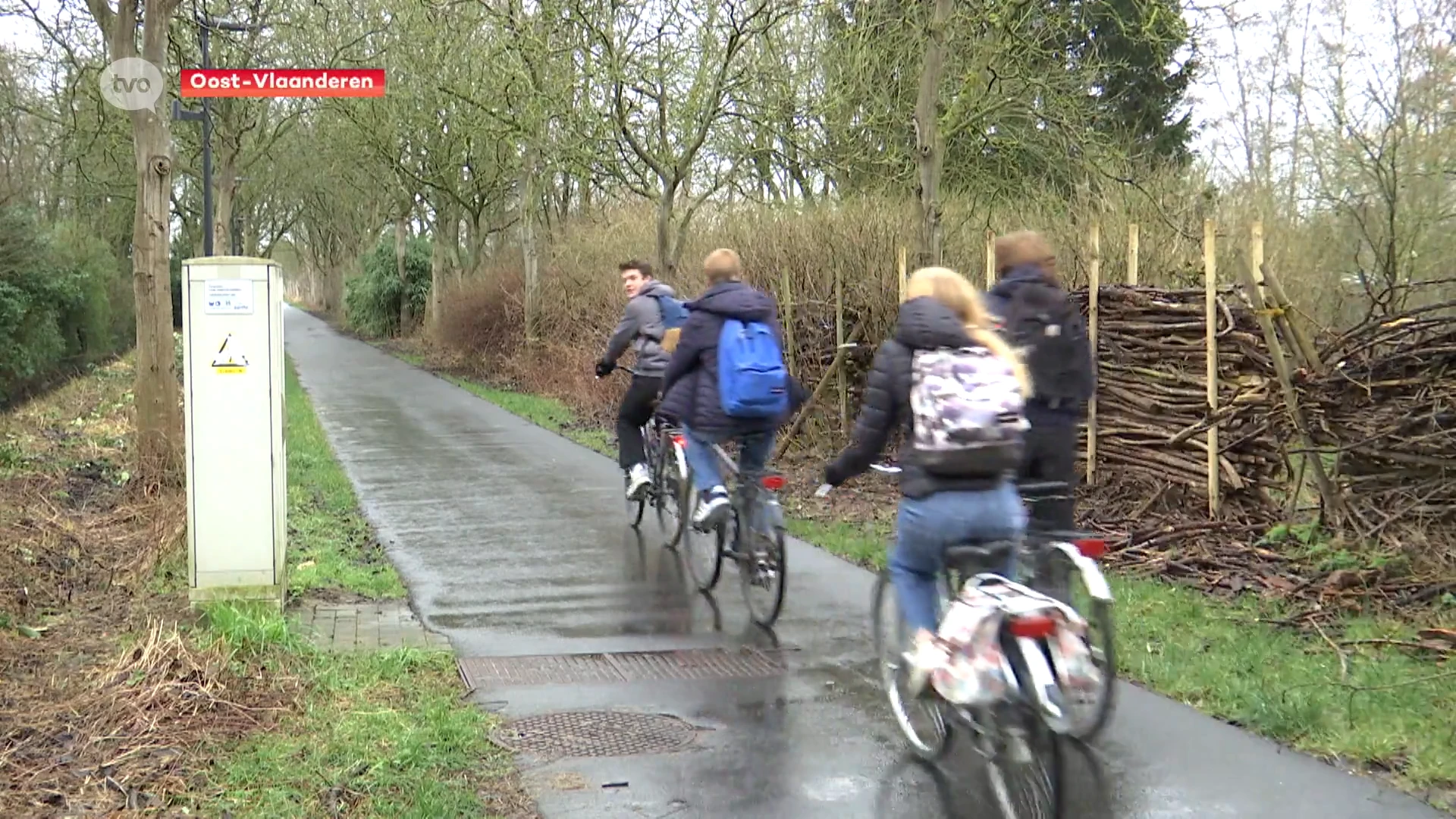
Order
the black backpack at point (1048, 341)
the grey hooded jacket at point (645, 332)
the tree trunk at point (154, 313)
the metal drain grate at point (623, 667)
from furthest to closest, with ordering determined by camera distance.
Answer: the tree trunk at point (154, 313), the grey hooded jacket at point (645, 332), the metal drain grate at point (623, 667), the black backpack at point (1048, 341)

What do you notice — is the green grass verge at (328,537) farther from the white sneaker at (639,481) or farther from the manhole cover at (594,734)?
the manhole cover at (594,734)

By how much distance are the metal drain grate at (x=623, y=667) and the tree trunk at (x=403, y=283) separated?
110 ft

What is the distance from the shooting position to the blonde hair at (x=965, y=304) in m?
4.14

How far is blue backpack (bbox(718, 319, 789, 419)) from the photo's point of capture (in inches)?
255

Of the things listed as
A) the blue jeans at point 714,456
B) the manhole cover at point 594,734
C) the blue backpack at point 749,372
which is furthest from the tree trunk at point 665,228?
the manhole cover at point 594,734

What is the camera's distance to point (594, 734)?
4.93 meters

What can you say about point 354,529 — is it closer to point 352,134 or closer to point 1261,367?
point 1261,367

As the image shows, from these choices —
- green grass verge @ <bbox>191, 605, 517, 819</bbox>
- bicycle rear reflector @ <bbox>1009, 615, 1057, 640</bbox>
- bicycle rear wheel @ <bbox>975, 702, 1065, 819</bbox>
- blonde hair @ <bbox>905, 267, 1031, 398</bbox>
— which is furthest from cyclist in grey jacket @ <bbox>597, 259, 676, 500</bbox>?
bicycle rear reflector @ <bbox>1009, 615, 1057, 640</bbox>

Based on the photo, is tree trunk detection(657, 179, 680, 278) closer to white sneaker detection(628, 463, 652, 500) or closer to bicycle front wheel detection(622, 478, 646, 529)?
bicycle front wheel detection(622, 478, 646, 529)

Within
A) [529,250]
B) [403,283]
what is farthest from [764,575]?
[403,283]

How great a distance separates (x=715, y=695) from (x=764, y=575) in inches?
47.9

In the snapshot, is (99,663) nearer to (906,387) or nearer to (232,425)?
(232,425)

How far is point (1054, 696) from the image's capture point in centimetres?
380

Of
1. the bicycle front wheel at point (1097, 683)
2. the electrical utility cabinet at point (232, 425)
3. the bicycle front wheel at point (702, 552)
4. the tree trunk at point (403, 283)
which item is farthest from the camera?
the tree trunk at point (403, 283)
